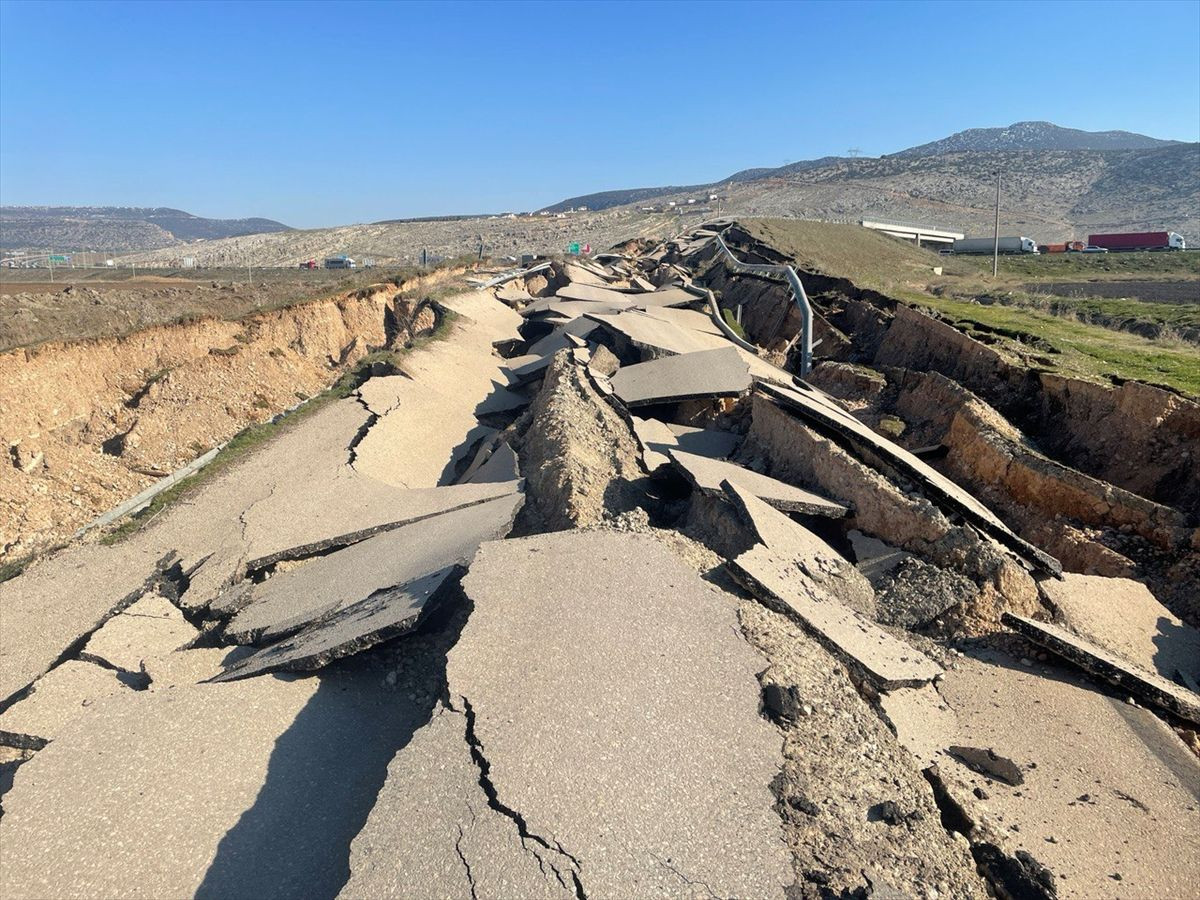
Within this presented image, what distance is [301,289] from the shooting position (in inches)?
1015

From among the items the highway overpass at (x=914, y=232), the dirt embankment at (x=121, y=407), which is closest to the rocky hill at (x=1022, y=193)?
the highway overpass at (x=914, y=232)

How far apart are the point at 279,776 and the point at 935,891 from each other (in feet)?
10.1

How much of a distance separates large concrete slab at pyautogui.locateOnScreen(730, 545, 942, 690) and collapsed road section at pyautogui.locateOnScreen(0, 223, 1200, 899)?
0.08 ft

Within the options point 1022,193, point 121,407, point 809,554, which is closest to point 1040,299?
point 809,554

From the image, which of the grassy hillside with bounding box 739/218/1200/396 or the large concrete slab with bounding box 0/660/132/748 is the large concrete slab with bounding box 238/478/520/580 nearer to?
the large concrete slab with bounding box 0/660/132/748

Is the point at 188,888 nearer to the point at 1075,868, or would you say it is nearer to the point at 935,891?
the point at 935,891

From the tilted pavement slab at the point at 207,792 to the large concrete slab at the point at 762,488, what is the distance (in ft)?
10.9

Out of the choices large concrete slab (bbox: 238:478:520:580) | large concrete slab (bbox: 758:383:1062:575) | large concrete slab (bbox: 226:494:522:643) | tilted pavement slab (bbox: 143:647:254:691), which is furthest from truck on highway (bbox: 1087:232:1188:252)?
tilted pavement slab (bbox: 143:647:254:691)

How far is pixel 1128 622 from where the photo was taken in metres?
5.72

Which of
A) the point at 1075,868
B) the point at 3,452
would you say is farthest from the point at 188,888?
the point at 3,452

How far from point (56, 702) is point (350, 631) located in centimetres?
193

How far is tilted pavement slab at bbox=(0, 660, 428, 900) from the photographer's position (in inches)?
122

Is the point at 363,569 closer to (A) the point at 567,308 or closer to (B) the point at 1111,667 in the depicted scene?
(B) the point at 1111,667

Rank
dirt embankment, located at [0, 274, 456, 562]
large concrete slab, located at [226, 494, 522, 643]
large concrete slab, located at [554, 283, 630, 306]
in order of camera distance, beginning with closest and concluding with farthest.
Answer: large concrete slab, located at [226, 494, 522, 643] → dirt embankment, located at [0, 274, 456, 562] → large concrete slab, located at [554, 283, 630, 306]
